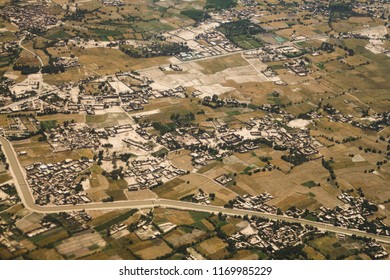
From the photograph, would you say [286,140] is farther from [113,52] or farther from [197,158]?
[113,52]

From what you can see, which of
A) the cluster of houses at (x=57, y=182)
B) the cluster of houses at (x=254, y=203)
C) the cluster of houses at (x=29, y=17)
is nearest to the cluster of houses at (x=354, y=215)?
the cluster of houses at (x=254, y=203)

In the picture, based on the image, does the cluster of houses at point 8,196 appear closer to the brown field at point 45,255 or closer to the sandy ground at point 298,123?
the brown field at point 45,255

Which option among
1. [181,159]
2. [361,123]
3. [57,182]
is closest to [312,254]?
[181,159]

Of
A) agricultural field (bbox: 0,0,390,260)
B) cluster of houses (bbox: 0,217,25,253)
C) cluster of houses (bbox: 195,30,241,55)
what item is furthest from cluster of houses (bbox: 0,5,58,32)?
cluster of houses (bbox: 0,217,25,253)

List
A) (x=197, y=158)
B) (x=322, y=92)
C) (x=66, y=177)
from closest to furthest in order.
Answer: (x=66, y=177)
(x=197, y=158)
(x=322, y=92)

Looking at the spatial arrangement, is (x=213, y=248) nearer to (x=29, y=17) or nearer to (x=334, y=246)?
(x=334, y=246)

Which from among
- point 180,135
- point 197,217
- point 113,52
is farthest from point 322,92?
point 197,217

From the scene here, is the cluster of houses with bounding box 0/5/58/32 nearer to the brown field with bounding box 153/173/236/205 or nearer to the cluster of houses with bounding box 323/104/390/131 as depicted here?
the brown field with bounding box 153/173/236/205

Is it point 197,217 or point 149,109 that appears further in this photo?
point 149,109
